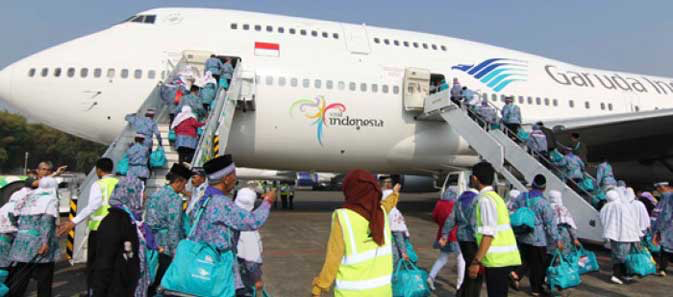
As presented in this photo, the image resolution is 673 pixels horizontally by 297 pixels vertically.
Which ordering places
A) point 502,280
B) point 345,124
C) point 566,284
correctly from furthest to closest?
point 345,124 < point 566,284 < point 502,280

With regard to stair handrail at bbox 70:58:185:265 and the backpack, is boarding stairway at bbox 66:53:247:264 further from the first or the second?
the backpack

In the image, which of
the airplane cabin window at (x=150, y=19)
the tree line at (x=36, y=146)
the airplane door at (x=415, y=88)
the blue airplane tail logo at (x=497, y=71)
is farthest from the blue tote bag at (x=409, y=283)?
the tree line at (x=36, y=146)

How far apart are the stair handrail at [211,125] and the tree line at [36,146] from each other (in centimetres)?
4758

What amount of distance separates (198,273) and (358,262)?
0.93 metres

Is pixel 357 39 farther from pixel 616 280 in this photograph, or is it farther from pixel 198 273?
pixel 198 273

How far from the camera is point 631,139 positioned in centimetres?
1312

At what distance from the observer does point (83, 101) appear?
9.84 meters

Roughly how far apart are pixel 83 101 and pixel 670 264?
12546mm

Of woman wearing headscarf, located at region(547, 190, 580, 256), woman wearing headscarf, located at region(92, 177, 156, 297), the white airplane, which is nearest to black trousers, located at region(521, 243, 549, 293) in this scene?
woman wearing headscarf, located at region(547, 190, 580, 256)

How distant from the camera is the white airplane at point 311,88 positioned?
9.95 m

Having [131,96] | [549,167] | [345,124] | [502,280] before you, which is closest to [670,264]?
[549,167]

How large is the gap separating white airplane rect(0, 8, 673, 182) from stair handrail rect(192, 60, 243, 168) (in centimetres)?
133

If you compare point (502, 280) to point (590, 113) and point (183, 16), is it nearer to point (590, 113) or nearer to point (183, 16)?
point (183, 16)

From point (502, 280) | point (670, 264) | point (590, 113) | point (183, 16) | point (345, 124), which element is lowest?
point (670, 264)
